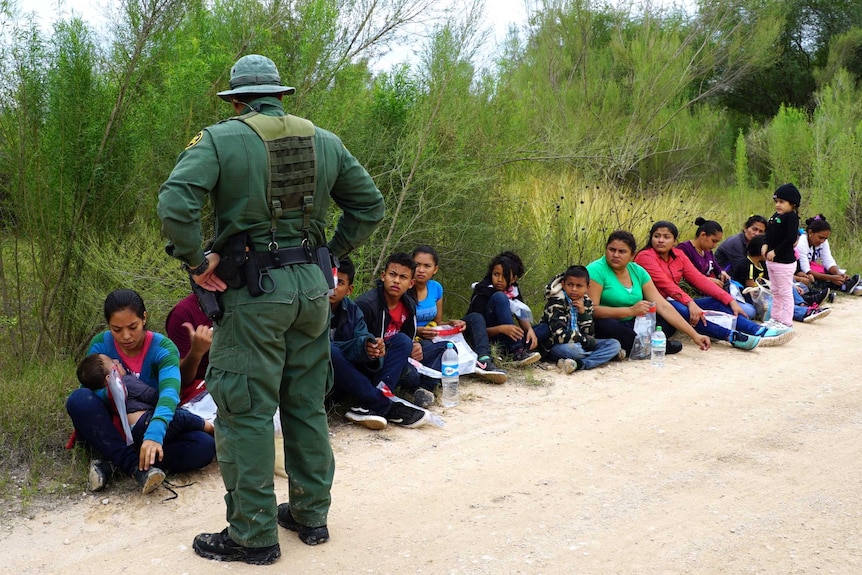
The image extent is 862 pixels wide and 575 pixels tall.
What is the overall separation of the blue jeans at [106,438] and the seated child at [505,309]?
319cm

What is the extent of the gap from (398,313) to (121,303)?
213 centimetres

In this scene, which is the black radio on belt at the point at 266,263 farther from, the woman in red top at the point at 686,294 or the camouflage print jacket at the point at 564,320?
the woman in red top at the point at 686,294

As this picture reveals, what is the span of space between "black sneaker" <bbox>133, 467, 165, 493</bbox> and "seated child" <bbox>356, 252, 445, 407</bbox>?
1922mm

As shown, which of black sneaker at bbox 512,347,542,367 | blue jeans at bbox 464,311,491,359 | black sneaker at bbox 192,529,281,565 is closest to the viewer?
black sneaker at bbox 192,529,281,565

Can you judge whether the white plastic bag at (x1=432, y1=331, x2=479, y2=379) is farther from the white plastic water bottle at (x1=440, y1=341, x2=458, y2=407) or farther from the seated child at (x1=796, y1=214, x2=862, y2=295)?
the seated child at (x1=796, y1=214, x2=862, y2=295)

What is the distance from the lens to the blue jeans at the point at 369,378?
5.33 metres

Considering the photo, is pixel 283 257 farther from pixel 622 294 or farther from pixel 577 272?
pixel 622 294

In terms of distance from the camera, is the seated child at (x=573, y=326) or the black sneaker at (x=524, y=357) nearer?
the black sneaker at (x=524, y=357)

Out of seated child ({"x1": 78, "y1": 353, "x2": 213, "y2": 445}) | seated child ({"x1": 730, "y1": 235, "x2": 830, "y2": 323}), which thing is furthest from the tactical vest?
seated child ({"x1": 730, "y1": 235, "x2": 830, "y2": 323})

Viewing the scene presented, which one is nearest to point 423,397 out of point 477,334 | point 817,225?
point 477,334

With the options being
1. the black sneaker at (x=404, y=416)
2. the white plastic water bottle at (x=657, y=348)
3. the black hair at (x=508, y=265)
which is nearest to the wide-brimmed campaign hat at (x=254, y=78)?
the black sneaker at (x=404, y=416)

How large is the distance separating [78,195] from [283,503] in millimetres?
3075

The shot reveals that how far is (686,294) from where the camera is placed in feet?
27.5

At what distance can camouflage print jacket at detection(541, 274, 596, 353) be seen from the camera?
283 inches
